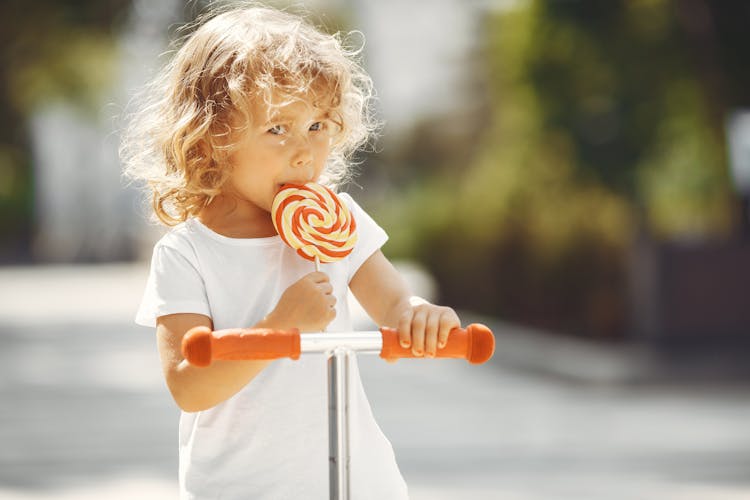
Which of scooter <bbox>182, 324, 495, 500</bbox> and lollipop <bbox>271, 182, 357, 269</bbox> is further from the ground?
lollipop <bbox>271, 182, 357, 269</bbox>

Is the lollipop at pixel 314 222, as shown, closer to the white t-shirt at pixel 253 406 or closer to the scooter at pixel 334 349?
the white t-shirt at pixel 253 406

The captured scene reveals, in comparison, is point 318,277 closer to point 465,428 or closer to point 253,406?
point 253,406

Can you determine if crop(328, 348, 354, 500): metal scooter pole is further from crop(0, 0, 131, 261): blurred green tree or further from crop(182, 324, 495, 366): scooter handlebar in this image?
crop(0, 0, 131, 261): blurred green tree

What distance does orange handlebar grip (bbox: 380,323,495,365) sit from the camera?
201 centimetres

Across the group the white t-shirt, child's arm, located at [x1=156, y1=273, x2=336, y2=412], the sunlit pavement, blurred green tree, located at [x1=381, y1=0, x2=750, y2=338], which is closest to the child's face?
the white t-shirt

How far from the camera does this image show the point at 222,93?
2314mm

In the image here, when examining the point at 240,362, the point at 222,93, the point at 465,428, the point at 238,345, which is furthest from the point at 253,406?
the point at 465,428

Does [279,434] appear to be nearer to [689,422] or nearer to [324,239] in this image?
[324,239]

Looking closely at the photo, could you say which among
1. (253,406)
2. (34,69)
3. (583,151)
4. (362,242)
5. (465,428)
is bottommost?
(253,406)

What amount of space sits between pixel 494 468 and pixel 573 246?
644cm

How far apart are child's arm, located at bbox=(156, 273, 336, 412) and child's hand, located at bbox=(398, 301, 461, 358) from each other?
0.14 m

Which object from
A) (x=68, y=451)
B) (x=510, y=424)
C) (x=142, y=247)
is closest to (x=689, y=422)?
(x=510, y=424)

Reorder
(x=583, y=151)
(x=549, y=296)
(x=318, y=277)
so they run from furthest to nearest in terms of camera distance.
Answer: (x=549, y=296)
(x=583, y=151)
(x=318, y=277)

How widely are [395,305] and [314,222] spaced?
32 centimetres
